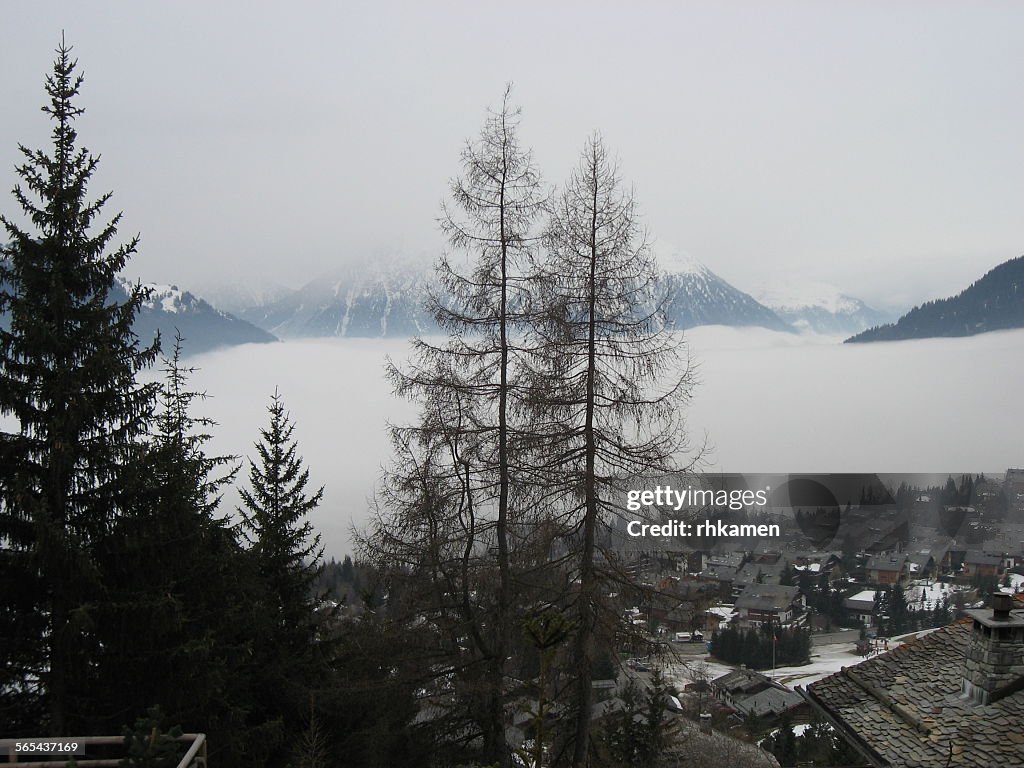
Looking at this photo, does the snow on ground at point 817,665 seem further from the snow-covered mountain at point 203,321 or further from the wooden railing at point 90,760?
the snow-covered mountain at point 203,321

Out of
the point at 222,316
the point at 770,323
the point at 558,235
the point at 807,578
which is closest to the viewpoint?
the point at 558,235

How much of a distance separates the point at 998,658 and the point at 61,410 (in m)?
10.9

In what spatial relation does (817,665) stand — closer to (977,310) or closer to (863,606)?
(863,606)

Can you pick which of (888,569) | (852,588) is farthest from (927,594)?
(852,588)

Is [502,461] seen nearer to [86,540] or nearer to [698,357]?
[698,357]

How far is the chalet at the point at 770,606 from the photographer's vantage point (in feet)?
144

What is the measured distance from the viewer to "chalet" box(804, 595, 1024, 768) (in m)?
7.48

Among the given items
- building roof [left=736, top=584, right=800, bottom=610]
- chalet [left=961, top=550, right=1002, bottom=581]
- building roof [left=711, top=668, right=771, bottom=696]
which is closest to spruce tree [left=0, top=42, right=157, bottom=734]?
building roof [left=736, top=584, right=800, bottom=610]

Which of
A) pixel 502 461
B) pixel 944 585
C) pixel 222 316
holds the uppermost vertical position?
pixel 222 316

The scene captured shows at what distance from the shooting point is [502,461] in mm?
10250

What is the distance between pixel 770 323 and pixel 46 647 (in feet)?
385

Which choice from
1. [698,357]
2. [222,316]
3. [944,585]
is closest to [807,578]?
[944,585]

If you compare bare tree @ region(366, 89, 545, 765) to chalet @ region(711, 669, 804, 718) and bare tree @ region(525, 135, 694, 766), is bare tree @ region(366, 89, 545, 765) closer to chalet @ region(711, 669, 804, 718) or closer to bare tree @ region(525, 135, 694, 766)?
bare tree @ region(525, 135, 694, 766)

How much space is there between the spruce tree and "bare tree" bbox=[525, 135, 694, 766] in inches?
207
